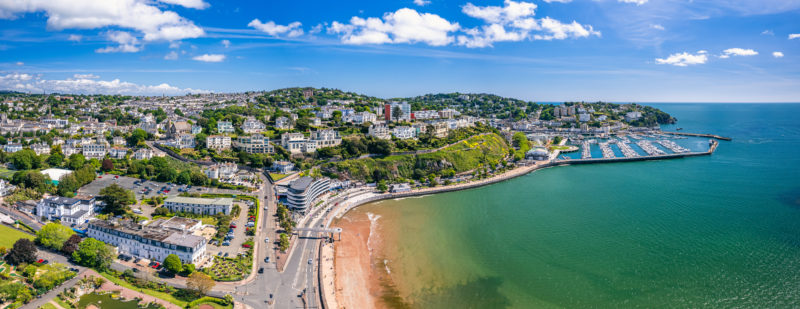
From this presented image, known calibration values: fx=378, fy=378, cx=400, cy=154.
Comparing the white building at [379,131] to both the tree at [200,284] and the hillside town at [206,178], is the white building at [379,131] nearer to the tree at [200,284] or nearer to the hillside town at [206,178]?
the hillside town at [206,178]

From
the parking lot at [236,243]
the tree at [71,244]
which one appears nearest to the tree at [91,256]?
the tree at [71,244]

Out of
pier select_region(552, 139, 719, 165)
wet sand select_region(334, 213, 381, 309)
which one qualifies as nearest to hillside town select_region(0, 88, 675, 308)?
wet sand select_region(334, 213, 381, 309)

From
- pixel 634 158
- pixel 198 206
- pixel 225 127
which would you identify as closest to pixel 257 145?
pixel 225 127

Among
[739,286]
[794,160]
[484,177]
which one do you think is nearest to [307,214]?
[484,177]

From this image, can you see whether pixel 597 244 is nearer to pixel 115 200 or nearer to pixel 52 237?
pixel 52 237

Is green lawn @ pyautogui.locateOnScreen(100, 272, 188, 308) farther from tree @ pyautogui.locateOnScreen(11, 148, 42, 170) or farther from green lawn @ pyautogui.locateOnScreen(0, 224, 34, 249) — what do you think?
tree @ pyautogui.locateOnScreen(11, 148, 42, 170)
